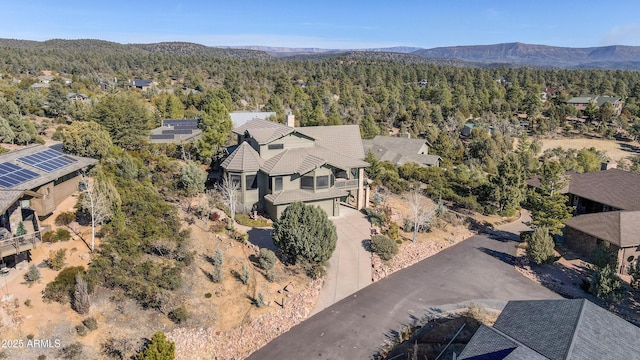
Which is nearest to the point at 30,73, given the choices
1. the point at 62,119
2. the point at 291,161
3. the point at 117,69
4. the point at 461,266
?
the point at 117,69

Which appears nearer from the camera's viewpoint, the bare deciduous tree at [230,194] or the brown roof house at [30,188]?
the brown roof house at [30,188]

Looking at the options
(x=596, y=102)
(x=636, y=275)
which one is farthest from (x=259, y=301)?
(x=596, y=102)

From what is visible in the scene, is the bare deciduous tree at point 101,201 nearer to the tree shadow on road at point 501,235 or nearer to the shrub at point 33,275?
the shrub at point 33,275

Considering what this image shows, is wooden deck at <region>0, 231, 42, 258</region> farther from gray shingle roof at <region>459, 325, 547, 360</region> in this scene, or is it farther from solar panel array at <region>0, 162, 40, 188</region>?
gray shingle roof at <region>459, 325, 547, 360</region>

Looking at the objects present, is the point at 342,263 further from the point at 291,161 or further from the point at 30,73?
the point at 30,73

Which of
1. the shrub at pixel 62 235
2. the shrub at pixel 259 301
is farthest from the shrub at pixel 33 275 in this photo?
the shrub at pixel 259 301

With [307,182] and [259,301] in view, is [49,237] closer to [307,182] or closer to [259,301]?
[259,301]
